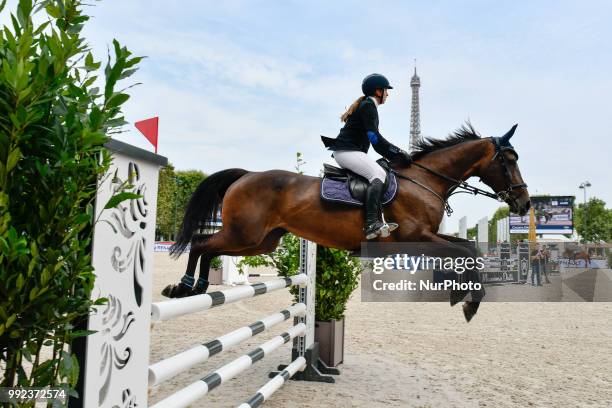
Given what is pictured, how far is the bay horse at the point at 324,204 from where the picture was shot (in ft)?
13.9

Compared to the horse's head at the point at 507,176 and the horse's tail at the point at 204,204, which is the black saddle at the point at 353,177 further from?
the horse's head at the point at 507,176

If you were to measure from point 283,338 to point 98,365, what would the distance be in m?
2.72

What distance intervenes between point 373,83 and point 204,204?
1.79 meters

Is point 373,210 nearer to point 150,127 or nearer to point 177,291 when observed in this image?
point 177,291

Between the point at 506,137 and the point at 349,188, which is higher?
the point at 506,137

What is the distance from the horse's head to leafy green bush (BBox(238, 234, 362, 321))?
5.10ft

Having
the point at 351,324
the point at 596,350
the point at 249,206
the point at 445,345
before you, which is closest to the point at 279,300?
the point at 351,324

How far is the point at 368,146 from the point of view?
4.52m

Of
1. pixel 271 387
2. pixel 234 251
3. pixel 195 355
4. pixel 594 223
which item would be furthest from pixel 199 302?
pixel 594 223

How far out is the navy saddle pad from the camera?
165 inches

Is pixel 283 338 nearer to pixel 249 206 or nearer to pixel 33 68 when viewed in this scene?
pixel 249 206

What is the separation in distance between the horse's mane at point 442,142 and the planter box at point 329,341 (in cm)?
180

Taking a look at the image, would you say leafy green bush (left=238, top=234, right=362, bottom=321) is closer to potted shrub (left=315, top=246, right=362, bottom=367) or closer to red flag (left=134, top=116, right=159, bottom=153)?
potted shrub (left=315, top=246, right=362, bottom=367)

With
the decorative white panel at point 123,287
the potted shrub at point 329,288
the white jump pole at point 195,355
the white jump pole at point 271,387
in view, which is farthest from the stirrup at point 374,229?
the decorative white panel at point 123,287
